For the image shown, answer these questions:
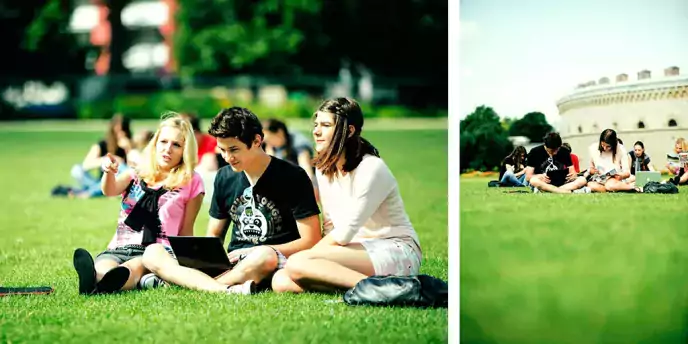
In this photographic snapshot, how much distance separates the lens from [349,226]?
470 centimetres

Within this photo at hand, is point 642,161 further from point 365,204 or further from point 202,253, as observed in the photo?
point 202,253

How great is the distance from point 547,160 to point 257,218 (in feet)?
4.99

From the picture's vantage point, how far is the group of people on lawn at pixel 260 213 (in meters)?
4.75

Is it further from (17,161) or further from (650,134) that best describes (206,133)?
(17,161)

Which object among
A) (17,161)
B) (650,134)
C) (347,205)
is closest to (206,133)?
(347,205)

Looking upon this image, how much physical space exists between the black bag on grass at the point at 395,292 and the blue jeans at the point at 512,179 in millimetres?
656

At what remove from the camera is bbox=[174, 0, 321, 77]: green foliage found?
6309mm

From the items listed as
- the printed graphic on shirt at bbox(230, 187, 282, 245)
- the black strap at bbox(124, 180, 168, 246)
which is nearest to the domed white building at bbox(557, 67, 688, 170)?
the printed graphic on shirt at bbox(230, 187, 282, 245)

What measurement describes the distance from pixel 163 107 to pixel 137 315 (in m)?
1.90

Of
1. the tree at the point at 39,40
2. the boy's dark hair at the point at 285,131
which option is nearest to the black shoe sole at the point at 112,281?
the boy's dark hair at the point at 285,131

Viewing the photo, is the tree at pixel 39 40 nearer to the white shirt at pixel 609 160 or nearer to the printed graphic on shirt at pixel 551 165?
the printed graphic on shirt at pixel 551 165

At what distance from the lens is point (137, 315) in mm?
4609

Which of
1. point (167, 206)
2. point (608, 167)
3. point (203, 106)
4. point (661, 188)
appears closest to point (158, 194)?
point (167, 206)

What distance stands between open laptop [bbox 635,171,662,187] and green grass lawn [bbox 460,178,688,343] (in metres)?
0.07
